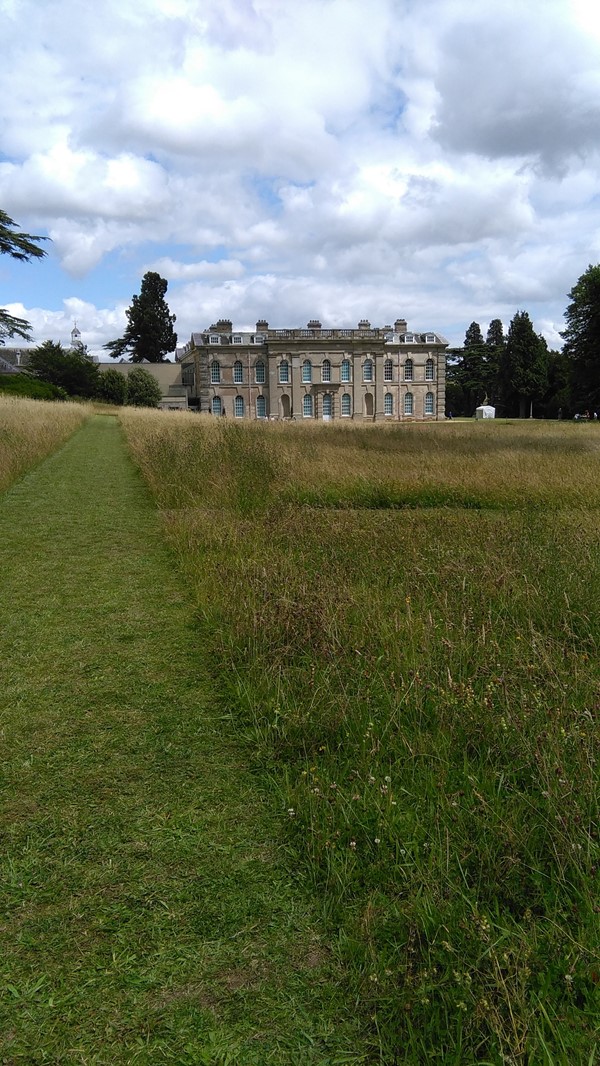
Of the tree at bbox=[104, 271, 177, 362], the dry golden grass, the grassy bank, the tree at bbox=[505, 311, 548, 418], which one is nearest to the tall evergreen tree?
the tree at bbox=[505, 311, 548, 418]

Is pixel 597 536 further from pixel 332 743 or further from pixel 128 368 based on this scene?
pixel 128 368

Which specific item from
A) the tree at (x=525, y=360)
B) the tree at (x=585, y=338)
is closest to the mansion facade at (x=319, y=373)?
the tree at (x=525, y=360)

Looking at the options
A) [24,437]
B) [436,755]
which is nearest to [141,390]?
[24,437]

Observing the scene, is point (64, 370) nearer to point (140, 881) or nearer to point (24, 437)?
point (24, 437)

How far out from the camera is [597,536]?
6.01 meters

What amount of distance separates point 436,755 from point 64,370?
56.6 meters

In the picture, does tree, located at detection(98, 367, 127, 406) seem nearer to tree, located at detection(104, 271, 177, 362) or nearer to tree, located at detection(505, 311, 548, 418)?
tree, located at detection(104, 271, 177, 362)

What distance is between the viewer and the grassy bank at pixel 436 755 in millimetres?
1705

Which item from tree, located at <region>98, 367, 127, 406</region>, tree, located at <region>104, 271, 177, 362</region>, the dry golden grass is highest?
tree, located at <region>104, 271, 177, 362</region>

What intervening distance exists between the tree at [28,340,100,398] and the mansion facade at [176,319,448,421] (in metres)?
27.0

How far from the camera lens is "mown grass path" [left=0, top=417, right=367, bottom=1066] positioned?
5.43 feet

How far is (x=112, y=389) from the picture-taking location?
55.0m

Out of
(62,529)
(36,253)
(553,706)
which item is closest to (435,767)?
(553,706)

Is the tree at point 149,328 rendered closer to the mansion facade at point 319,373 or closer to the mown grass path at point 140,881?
the mansion facade at point 319,373
